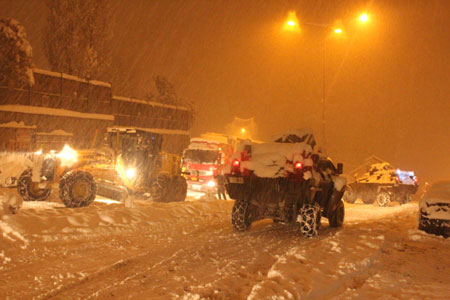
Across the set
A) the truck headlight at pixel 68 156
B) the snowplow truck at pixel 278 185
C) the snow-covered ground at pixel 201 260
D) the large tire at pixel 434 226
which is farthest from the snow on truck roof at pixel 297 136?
the truck headlight at pixel 68 156

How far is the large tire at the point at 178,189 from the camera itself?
15.5 metres

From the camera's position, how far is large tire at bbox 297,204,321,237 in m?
8.97

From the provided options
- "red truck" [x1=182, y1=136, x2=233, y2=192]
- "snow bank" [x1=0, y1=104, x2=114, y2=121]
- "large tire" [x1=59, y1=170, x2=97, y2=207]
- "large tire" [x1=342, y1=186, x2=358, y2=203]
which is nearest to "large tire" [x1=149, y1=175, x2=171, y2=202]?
"large tire" [x1=59, y1=170, x2=97, y2=207]

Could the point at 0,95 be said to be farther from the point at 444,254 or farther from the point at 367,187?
the point at 444,254

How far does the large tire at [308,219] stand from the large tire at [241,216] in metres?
1.21

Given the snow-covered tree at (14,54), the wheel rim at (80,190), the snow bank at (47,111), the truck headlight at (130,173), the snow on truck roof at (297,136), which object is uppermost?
the snow-covered tree at (14,54)

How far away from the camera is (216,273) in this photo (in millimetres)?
6156

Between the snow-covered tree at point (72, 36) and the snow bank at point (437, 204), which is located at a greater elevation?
the snow-covered tree at point (72, 36)

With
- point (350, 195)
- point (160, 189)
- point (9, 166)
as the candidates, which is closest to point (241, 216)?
point (160, 189)

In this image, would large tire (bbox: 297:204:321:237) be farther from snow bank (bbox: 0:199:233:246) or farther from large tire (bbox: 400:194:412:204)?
large tire (bbox: 400:194:412:204)

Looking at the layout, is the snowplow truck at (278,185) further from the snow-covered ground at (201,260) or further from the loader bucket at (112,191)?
the loader bucket at (112,191)

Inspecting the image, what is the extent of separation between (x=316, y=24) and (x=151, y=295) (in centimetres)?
1815

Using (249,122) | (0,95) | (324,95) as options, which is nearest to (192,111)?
(249,122)

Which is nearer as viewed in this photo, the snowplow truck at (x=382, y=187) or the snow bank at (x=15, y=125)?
the snowplow truck at (x=382, y=187)
